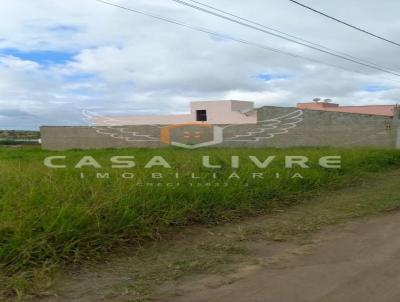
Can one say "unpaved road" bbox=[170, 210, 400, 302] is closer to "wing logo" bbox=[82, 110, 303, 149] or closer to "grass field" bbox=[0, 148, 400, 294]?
"grass field" bbox=[0, 148, 400, 294]

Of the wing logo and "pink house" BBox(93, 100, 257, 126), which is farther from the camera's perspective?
"pink house" BBox(93, 100, 257, 126)

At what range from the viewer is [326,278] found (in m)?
4.21

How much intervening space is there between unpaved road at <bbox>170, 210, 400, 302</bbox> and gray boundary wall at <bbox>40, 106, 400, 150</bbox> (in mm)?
19630

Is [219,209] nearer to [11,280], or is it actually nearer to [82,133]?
[11,280]

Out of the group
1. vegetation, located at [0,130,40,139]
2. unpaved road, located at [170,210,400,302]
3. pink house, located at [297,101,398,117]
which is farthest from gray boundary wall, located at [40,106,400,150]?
unpaved road, located at [170,210,400,302]

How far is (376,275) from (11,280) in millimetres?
3236

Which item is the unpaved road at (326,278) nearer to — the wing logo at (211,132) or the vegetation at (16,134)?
the wing logo at (211,132)

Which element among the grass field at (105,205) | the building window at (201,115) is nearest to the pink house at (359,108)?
the building window at (201,115)

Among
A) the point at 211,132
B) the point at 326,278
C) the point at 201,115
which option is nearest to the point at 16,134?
the point at 201,115

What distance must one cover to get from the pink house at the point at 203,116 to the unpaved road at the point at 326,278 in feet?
104

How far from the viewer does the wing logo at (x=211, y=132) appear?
26.7 metres

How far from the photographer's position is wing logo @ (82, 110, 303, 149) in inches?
1053

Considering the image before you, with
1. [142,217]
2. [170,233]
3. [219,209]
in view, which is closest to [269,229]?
[219,209]

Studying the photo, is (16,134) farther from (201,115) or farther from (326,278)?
(326,278)
